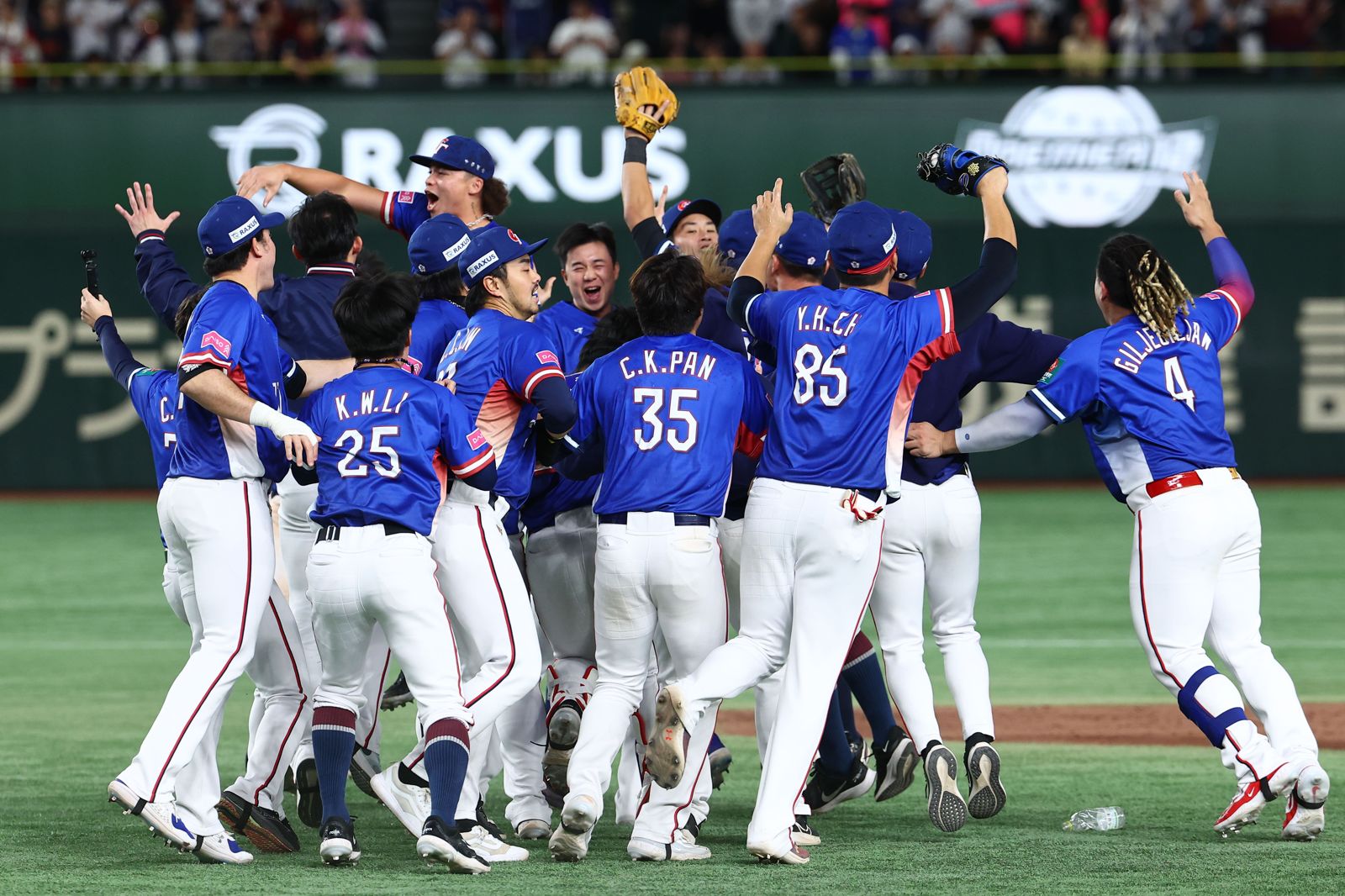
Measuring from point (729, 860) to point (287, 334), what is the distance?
9.17 feet

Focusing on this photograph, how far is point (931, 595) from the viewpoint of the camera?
6777mm

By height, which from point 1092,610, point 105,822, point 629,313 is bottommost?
point 1092,610

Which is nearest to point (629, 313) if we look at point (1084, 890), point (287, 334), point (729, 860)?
point (287, 334)

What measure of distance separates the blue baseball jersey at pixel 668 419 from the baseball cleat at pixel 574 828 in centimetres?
96

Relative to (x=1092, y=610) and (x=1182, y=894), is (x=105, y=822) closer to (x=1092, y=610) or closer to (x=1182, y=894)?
(x=1182, y=894)

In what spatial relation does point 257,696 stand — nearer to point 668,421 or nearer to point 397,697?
point 397,697

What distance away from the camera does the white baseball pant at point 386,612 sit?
225 inches

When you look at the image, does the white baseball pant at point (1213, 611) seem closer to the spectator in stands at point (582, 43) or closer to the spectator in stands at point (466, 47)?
the spectator in stands at point (582, 43)

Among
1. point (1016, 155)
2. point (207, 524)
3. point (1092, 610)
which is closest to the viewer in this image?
point (207, 524)

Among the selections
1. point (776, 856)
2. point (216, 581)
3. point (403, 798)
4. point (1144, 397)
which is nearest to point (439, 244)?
point (216, 581)

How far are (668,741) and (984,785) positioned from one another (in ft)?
4.08

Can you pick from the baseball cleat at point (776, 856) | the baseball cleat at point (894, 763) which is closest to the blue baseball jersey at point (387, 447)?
the baseball cleat at point (776, 856)

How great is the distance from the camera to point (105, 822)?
667cm

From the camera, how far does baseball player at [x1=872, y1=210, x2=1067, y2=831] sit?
6.63 m
